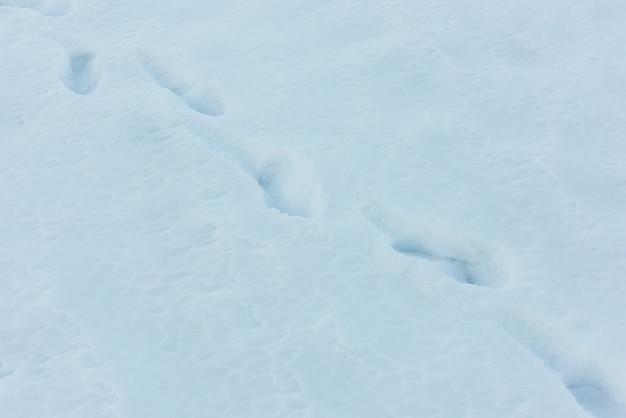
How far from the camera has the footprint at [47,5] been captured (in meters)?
4.43

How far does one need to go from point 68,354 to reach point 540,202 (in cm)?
198

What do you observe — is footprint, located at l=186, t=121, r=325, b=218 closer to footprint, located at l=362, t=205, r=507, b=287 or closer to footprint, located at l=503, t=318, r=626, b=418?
footprint, located at l=362, t=205, r=507, b=287

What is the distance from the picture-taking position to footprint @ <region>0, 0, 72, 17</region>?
4.43 meters

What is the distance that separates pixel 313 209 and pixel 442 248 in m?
0.58

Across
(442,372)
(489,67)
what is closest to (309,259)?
(442,372)

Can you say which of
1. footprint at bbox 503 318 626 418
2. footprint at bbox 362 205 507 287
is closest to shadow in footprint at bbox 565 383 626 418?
footprint at bbox 503 318 626 418

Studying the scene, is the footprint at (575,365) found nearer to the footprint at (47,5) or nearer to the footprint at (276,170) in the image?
the footprint at (276,170)

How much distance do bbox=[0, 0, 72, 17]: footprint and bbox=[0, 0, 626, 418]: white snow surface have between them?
0.33 ft

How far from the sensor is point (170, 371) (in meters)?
2.45

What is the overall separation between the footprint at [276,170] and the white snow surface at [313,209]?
0.5 inches

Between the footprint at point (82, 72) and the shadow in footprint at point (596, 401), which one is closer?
the shadow in footprint at point (596, 401)

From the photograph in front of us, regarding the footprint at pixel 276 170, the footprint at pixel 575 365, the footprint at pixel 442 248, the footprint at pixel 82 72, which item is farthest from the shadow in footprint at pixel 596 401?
the footprint at pixel 82 72

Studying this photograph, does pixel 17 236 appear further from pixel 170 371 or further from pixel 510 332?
pixel 510 332

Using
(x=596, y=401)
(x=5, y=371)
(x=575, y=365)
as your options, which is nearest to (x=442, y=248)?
(x=575, y=365)
